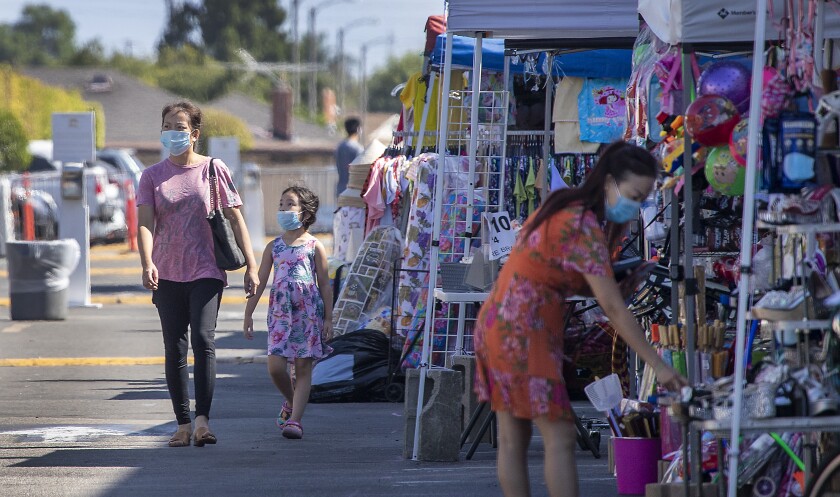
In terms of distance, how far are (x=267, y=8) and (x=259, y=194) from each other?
77656 millimetres

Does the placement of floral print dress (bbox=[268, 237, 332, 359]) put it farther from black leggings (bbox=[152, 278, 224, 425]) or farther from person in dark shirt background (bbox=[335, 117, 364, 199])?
person in dark shirt background (bbox=[335, 117, 364, 199])

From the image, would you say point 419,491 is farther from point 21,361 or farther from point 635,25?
point 21,361

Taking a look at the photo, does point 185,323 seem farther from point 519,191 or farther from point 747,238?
point 747,238

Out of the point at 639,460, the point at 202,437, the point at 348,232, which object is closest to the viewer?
the point at 639,460

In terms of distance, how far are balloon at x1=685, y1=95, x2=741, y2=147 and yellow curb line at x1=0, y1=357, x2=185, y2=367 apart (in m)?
7.01

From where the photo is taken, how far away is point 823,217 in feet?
18.0

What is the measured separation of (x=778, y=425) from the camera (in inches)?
209

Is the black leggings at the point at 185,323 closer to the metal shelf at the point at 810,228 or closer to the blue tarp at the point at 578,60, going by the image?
the blue tarp at the point at 578,60

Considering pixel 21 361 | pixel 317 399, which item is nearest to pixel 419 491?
pixel 317 399

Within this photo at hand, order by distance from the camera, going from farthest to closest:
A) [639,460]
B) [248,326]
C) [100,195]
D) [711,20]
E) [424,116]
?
[100,195]
[424,116]
[248,326]
[639,460]
[711,20]

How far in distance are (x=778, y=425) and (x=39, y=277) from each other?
1172cm

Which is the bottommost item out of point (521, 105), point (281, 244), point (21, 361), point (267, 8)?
point (21, 361)

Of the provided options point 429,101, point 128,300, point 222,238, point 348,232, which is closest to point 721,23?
point 222,238

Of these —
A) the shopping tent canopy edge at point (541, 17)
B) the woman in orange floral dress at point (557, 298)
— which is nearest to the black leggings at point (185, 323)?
the shopping tent canopy edge at point (541, 17)
